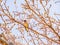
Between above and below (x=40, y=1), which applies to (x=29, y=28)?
below

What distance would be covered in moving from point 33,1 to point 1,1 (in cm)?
48

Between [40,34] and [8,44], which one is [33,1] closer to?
[40,34]

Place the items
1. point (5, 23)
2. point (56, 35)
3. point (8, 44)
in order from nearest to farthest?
point (8, 44)
point (5, 23)
point (56, 35)

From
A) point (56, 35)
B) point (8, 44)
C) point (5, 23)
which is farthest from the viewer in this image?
point (56, 35)

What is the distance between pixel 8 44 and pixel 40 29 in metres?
1.46

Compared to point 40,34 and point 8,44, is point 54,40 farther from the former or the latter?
point 8,44

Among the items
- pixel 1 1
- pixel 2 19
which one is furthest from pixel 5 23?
pixel 1 1

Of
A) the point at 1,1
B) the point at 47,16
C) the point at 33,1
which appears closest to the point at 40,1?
the point at 33,1

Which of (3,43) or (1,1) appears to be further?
(1,1)

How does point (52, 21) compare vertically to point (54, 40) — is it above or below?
above

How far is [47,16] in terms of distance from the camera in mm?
2139

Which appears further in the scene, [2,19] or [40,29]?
[40,29]

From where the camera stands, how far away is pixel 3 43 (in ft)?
2.77

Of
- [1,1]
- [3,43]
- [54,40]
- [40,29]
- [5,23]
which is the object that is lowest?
[54,40]
